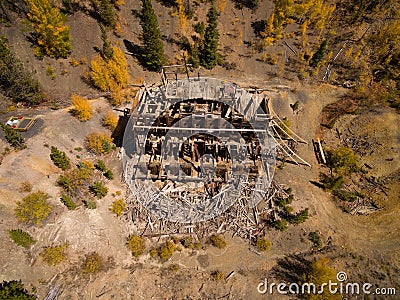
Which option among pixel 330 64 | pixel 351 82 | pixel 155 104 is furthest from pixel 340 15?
pixel 155 104

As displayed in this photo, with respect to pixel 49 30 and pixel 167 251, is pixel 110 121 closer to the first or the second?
pixel 49 30

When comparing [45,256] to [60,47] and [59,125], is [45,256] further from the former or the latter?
[60,47]

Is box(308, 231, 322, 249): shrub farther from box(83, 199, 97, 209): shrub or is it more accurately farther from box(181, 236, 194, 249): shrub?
box(83, 199, 97, 209): shrub

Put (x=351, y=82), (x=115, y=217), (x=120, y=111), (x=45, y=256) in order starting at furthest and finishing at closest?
(x=351, y=82) < (x=120, y=111) < (x=115, y=217) < (x=45, y=256)

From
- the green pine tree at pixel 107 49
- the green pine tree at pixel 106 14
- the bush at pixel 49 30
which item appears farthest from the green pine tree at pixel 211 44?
the bush at pixel 49 30

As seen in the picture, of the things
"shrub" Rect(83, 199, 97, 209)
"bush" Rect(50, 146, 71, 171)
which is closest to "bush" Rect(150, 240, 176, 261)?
"shrub" Rect(83, 199, 97, 209)

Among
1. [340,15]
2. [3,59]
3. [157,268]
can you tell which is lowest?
[157,268]
